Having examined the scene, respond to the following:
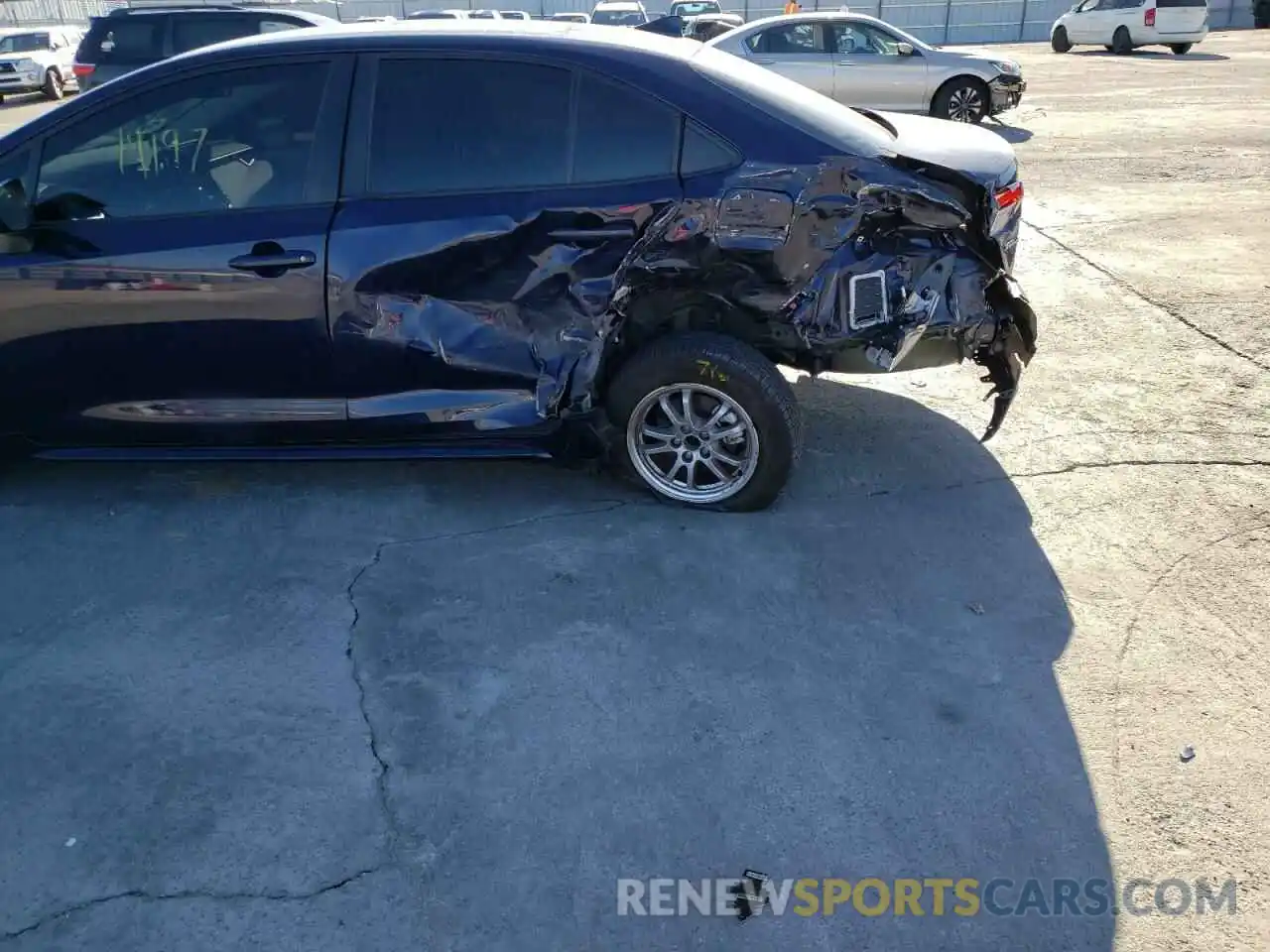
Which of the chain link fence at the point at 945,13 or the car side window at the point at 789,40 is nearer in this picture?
the car side window at the point at 789,40

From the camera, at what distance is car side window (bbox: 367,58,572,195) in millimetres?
4055

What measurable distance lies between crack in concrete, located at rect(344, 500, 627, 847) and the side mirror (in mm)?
1838

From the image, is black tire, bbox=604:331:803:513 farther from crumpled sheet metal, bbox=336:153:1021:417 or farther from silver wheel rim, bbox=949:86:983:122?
silver wheel rim, bbox=949:86:983:122

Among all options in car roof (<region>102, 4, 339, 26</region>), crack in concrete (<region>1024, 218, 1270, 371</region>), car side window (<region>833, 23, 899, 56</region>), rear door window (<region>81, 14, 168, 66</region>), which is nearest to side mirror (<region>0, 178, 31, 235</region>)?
crack in concrete (<region>1024, 218, 1270, 371</region>)

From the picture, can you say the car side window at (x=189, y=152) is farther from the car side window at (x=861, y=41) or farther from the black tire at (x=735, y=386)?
the car side window at (x=861, y=41)

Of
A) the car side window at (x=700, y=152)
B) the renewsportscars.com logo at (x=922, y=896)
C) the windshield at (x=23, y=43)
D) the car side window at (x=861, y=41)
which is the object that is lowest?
the renewsportscars.com logo at (x=922, y=896)

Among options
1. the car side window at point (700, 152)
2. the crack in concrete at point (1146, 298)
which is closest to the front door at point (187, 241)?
the car side window at point (700, 152)

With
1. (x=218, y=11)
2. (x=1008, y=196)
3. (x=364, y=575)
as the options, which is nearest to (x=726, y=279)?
(x=1008, y=196)

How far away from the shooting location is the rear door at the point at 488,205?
13.2 ft

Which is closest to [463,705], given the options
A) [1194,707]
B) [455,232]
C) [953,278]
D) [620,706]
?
[620,706]

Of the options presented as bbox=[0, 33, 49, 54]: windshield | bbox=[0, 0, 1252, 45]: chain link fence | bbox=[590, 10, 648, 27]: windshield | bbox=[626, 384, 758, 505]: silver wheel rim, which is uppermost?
bbox=[0, 0, 1252, 45]: chain link fence

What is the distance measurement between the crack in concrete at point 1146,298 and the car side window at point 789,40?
21.1 ft

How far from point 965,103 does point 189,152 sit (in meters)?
12.9

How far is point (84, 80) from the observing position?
1323 centimetres
